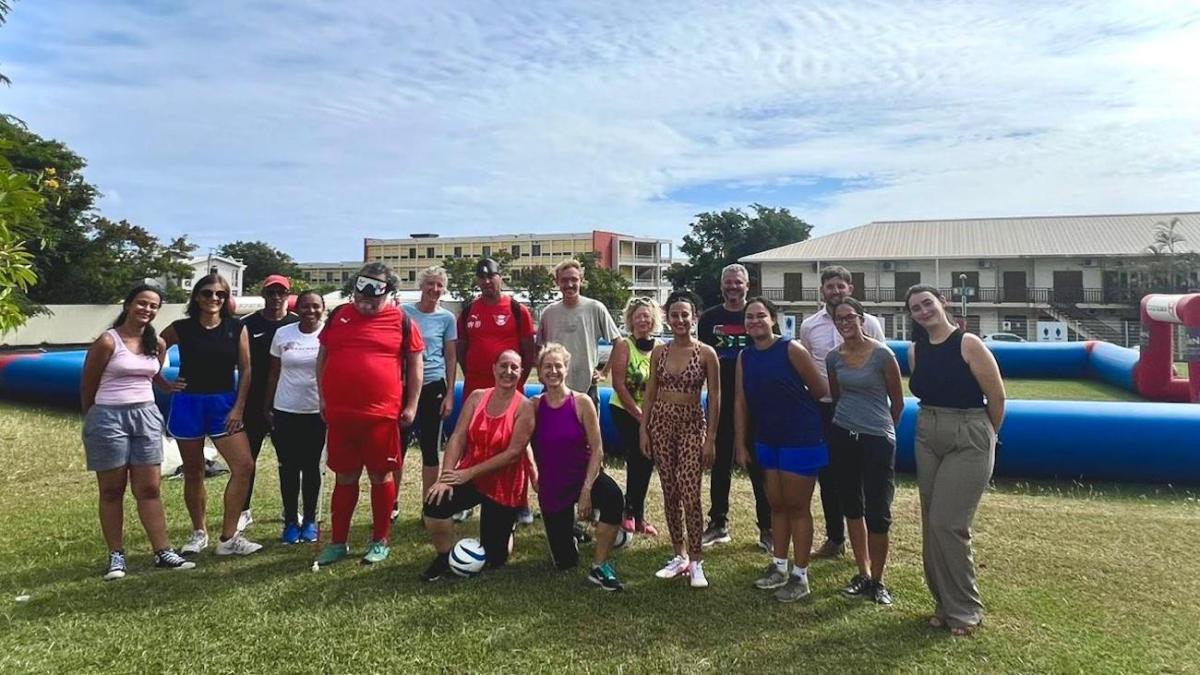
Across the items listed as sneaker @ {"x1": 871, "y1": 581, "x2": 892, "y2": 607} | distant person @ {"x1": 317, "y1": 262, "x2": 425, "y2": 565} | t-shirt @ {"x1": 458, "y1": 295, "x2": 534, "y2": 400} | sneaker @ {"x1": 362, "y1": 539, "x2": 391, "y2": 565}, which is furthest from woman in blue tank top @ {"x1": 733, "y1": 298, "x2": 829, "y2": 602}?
sneaker @ {"x1": 362, "y1": 539, "x2": 391, "y2": 565}

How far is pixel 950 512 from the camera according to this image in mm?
3170

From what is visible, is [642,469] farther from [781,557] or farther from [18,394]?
[18,394]

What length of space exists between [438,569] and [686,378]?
170 centimetres

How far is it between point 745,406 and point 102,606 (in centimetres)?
339

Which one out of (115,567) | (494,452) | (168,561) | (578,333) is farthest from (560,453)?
(115,567)

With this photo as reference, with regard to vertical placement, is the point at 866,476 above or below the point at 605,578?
above

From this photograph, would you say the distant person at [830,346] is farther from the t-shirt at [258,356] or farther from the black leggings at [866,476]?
the t-shirt at [258,356]

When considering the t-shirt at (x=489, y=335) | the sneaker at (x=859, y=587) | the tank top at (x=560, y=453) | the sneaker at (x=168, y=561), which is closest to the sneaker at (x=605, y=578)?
the tank top at (x=560, y=453)

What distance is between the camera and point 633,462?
4383mm

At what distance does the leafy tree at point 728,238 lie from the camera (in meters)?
44.5

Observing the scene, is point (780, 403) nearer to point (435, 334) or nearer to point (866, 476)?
point (866, 476)

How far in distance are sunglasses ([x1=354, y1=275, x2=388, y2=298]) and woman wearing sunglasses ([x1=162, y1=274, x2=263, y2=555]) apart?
2.90 ft

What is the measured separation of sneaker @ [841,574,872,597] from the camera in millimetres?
3627

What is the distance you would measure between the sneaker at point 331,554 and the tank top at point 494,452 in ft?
2.99
